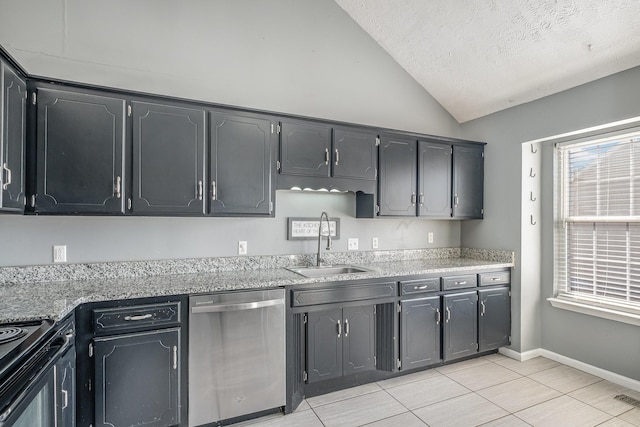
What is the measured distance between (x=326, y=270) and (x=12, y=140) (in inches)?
92.7

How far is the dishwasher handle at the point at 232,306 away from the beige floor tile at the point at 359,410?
90 centimetres

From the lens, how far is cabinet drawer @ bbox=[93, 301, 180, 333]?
75.0 inches

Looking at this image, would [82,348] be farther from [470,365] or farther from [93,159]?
[470,365]

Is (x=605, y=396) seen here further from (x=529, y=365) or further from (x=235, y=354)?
(x=235, y=354)

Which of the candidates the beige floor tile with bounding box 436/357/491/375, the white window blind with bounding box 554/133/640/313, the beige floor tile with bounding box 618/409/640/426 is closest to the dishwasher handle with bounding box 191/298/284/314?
the beige floor tile with bounding box 436/357/491/375

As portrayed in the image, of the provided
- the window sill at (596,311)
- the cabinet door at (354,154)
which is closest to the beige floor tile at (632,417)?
the window sill at (596,311)

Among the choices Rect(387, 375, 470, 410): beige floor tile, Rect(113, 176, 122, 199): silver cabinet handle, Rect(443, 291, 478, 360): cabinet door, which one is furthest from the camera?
Rect(443, 291, 478, 360): cabinet door

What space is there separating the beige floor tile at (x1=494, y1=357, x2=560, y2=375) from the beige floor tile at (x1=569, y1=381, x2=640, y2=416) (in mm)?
397

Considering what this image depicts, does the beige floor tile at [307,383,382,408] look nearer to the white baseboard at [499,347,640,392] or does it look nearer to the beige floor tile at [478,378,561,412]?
the beige floor tile at [478,378,561,412]

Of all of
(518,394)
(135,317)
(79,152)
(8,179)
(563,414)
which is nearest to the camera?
(8,179)

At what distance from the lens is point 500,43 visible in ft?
9.50

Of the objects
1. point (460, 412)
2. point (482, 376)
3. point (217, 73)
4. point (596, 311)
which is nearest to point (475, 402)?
point (460, 412)

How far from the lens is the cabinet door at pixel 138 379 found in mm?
1910

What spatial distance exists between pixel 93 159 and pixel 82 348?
116cm
